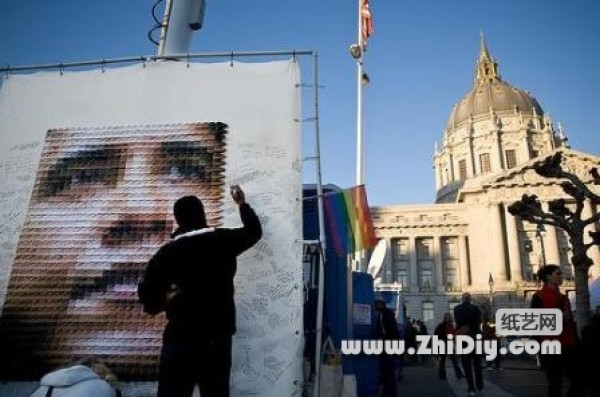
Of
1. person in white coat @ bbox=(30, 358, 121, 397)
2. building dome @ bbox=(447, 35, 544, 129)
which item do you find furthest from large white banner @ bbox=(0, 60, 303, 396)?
building dome @ bbox=(447, 35, 544, 129)

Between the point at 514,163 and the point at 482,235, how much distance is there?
73.5ft

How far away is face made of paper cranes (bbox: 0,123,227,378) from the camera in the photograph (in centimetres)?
419

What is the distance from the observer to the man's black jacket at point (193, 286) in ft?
8.68

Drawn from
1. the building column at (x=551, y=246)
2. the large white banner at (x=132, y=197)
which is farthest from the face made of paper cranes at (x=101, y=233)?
the building column at (x=551, y=246)

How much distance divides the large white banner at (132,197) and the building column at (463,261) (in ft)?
178

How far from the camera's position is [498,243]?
49.8 m

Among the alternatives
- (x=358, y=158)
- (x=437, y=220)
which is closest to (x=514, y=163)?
(x=437, y=220)

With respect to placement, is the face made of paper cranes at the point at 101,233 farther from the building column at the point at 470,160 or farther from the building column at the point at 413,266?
the building column at the point at 470,160

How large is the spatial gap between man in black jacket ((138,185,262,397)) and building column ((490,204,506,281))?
50719mm

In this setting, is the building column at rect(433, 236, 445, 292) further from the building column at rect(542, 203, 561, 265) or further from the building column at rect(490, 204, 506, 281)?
the building column at rect(542, 203, 561, 265)

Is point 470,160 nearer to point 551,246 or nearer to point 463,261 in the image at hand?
point 463,261

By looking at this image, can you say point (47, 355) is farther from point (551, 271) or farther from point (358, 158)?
point (358, 158)

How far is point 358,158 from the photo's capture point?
Result: 1079cm

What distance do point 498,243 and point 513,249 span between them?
5.51 ft
